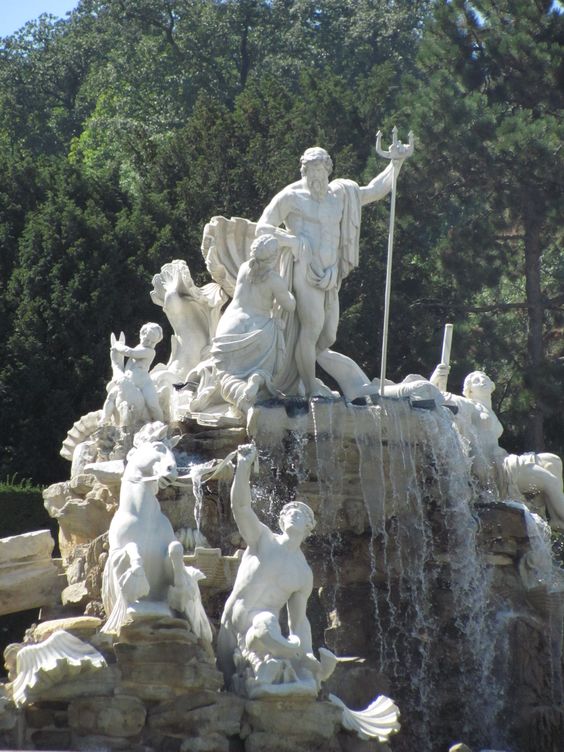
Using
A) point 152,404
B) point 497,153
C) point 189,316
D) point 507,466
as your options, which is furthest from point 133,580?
point 497,153

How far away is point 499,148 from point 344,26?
13336mm

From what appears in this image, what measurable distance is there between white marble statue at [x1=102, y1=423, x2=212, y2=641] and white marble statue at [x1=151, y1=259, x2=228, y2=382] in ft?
16.0

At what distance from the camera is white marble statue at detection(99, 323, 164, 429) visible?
60.0 ft

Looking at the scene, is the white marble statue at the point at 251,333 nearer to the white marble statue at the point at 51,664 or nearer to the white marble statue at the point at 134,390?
the white marble statue at the point at 134,390

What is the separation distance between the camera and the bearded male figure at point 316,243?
19.0 m

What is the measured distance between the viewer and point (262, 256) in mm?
18344

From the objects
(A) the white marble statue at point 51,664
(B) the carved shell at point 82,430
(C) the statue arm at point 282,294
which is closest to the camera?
(A) the white marble statue at point 51,664

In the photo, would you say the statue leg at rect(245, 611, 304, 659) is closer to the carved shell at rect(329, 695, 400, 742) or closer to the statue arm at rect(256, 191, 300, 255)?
the carved shell at rect(329, 695, 400, 742)

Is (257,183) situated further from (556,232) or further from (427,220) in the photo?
(556,232)

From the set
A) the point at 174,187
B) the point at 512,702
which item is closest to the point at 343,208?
the point at 512,702

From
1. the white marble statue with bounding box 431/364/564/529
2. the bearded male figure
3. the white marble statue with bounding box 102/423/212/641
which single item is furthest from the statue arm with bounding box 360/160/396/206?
the white marble statue with bounding box 102/423/212/641

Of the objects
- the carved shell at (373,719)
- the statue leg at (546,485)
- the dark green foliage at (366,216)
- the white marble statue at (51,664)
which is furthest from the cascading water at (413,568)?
the dark green foliage at (366,216)

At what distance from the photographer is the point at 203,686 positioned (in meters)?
14.2

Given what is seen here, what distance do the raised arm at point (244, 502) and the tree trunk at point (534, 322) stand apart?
1234cm
